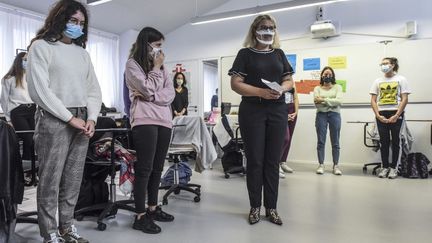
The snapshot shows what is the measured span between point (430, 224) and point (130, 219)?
2106 millimetres

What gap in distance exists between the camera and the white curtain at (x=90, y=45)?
15.3 feet

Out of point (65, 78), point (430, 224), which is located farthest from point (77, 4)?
point (430, 224)

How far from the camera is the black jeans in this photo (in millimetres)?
4105

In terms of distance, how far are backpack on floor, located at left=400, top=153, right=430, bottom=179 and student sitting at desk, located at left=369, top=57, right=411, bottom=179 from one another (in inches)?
5.6

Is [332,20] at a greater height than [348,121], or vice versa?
[332,20]

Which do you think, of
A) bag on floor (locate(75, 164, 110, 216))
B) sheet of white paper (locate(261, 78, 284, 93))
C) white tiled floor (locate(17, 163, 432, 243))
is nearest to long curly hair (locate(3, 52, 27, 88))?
white tiled floor (locate(17, 163, 432, 243))

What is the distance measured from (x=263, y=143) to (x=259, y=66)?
0.53 meters

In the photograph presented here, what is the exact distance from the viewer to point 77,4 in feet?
5.83

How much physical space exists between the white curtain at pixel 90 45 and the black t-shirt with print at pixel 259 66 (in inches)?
145

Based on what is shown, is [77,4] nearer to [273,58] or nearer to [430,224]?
[273,58]

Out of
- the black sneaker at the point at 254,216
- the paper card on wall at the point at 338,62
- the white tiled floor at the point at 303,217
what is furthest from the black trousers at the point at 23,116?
the paper card on wall at the point at 338,62

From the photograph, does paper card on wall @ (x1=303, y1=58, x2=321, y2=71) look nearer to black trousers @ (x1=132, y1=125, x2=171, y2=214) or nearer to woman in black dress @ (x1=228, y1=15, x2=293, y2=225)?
woman in black dress @ (x1=228, y1=15, x2=293, y2=225)

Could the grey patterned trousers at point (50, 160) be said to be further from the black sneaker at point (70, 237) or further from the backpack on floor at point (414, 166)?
the backpack on floor at point (414, 166)

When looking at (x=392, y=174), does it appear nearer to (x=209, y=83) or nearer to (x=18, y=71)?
(x=209, y=83)
